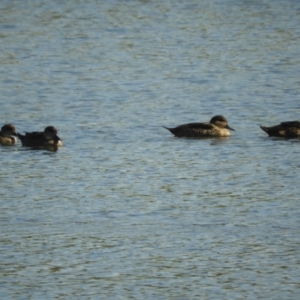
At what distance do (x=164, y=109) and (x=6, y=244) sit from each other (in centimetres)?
882

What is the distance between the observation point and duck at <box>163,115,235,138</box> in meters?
17.6

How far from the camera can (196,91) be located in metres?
21.7

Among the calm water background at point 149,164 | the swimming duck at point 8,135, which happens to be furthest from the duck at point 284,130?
the swimming duck at point 8,135

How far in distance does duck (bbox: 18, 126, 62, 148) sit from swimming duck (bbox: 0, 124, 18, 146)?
16 centimetres

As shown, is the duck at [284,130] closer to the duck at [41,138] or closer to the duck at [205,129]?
the duck at [205,129]

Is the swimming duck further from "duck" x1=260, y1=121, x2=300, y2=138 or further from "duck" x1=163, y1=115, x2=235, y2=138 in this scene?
"duck" x1=260, y1=121, x2=300, y2=138

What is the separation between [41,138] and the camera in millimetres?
17062

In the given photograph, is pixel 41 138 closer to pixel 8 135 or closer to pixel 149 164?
pixel 8 135

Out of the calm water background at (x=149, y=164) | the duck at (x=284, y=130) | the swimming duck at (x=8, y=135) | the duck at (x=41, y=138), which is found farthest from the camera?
the duck at (x=284, y=130)

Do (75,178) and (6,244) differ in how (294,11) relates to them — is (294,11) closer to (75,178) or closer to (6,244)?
(75,178)

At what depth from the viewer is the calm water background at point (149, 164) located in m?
10.7

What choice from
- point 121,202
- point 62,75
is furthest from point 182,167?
point 62,75

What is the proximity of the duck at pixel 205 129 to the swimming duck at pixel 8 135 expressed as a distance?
2.12 metres

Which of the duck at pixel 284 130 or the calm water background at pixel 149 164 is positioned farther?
the duck at pixel 284 130
